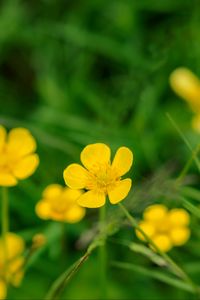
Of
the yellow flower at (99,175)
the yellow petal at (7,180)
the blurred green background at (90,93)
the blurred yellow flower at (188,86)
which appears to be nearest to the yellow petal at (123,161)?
the yellow flower at (99,175)

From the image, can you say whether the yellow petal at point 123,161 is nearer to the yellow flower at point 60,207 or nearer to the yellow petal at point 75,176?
the yellow petal at point 75,176

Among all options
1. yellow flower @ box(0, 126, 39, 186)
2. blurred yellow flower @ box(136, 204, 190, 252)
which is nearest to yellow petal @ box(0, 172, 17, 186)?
yellow flower @ box(0, 126, 39, 186)

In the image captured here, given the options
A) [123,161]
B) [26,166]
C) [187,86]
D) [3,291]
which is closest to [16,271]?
[3,291]

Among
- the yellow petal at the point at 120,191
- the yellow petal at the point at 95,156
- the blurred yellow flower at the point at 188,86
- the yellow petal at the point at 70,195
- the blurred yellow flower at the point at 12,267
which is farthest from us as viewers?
the blurred yellow flower at the point at 188,86

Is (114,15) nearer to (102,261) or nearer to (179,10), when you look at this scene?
(179,10)

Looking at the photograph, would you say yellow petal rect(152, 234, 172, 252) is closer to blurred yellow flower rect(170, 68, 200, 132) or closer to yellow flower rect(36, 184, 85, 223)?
yellow flower rect(36, 184, 85, 223)

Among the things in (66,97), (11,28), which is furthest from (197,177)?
(11,28)

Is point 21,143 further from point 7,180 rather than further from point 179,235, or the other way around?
point 179,235
